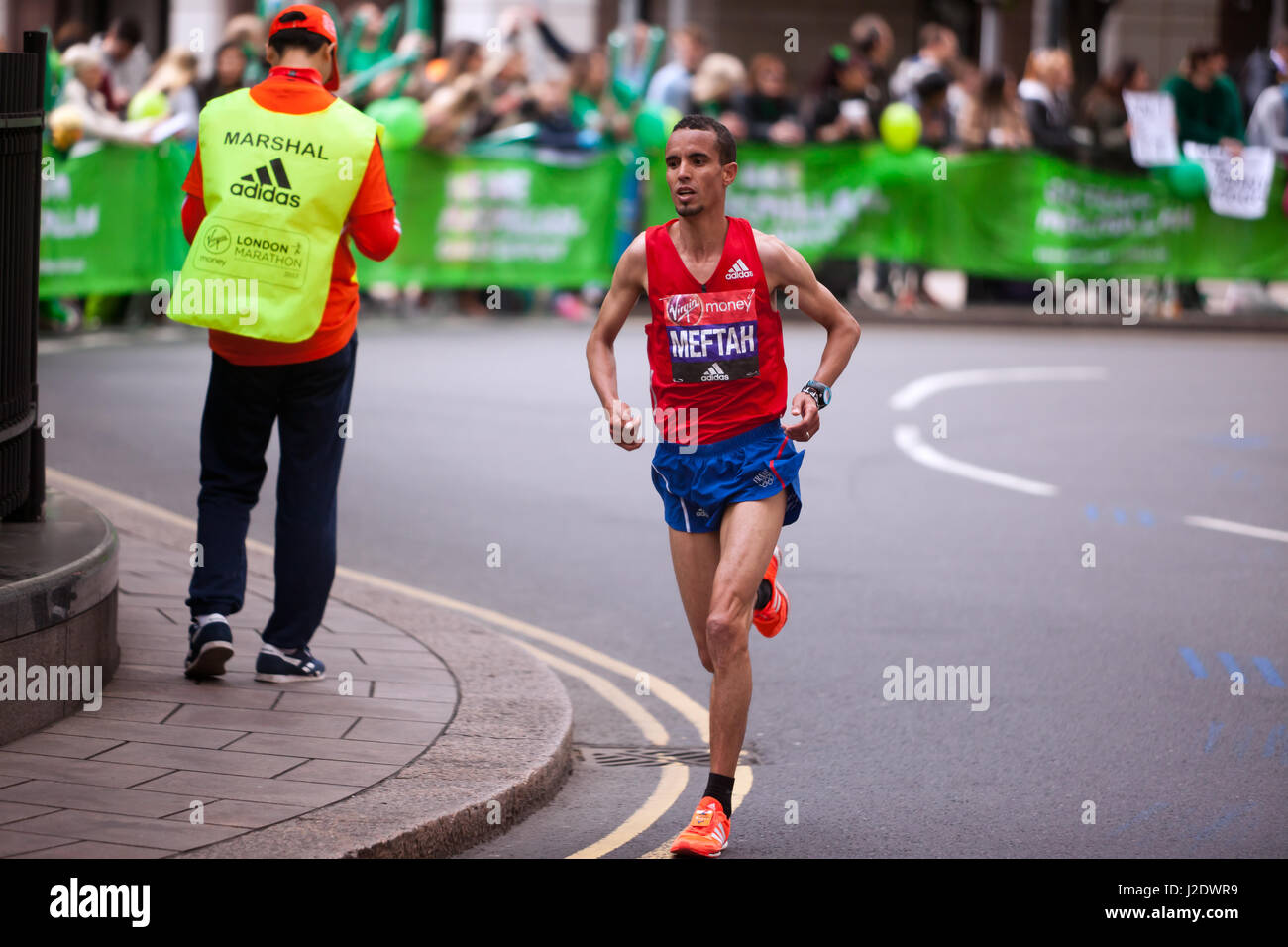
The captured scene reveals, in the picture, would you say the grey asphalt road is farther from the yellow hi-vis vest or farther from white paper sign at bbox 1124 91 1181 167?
white paper sign at bbox 1124 91 1181 167

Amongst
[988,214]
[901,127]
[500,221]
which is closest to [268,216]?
[500,221]

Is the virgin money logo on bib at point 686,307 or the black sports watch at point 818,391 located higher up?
the virgin money logo on bib at point 686,307

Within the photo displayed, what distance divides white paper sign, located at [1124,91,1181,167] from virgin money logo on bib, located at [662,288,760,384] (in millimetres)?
16549

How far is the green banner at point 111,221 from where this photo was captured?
51.1 feet

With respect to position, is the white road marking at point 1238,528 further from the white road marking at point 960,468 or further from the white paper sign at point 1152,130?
the white paper sign at point 1152,130

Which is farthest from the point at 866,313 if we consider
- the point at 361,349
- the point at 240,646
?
the point at 240,646

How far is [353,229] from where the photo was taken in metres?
6.61

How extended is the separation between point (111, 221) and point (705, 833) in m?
12.1

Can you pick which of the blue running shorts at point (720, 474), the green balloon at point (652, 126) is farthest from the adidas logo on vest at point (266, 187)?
the green balloon at point (652, 126)

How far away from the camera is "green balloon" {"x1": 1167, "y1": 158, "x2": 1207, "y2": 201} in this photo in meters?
21.2

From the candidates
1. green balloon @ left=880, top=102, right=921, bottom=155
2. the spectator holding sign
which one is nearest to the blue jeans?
green balloon @ left=880, top=102, right=921, bottom=155

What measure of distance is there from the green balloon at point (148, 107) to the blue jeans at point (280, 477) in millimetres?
10841

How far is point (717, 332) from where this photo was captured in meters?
5.69

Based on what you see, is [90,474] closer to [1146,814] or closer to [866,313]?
[1146,814]
